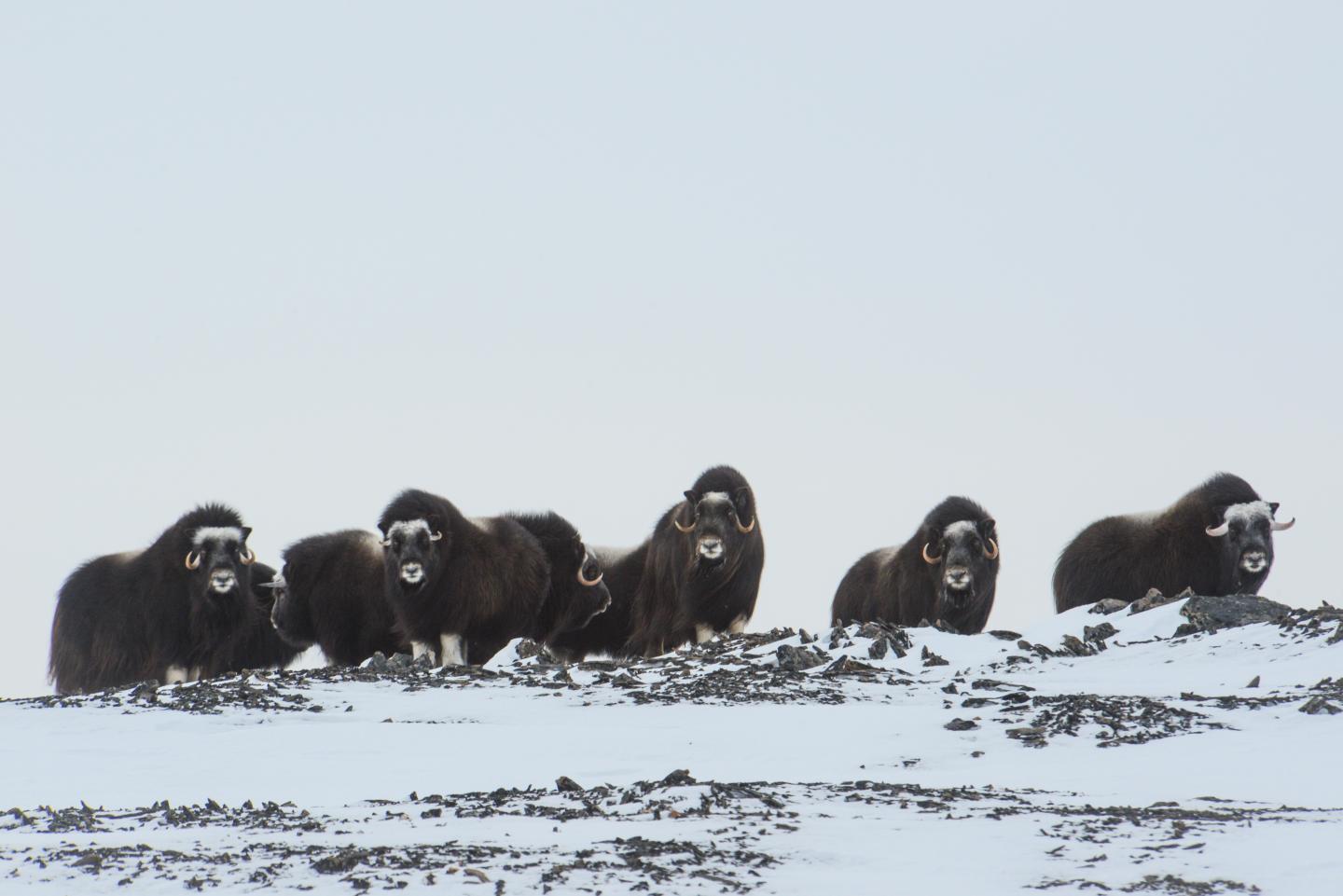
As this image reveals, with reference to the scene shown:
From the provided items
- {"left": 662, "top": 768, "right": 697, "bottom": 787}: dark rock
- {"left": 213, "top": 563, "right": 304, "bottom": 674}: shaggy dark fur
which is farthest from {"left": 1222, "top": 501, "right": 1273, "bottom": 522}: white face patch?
{"left": 662, "top": 768, "right": 697, "bottom": 787}: dark rock

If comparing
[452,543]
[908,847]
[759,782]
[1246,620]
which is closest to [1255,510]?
[1246,620]

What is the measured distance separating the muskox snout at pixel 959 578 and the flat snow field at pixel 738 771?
5.22 feet

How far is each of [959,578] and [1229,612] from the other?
2669mm

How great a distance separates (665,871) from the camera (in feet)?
13.9

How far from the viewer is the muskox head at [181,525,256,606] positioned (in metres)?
13.4

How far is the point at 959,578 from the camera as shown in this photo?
43.2ft

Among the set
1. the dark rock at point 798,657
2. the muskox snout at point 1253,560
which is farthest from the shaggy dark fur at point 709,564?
the muskox snout at point 1253,560

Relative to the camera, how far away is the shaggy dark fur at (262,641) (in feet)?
46.9

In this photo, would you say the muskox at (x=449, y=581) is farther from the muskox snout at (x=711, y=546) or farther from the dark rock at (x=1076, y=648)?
the dark rock at (x=1076, y=648)

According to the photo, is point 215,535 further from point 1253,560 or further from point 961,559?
point 1253,560

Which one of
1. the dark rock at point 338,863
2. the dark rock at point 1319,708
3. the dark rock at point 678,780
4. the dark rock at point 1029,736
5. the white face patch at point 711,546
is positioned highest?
the white face patch at point 711,546

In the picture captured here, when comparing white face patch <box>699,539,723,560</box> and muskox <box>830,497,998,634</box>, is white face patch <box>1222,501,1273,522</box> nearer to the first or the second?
muskox <box>830,497,998,634</box>

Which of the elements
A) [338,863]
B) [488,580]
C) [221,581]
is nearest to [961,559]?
[488,580]

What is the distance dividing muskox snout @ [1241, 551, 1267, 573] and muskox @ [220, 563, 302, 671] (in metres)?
8.42
